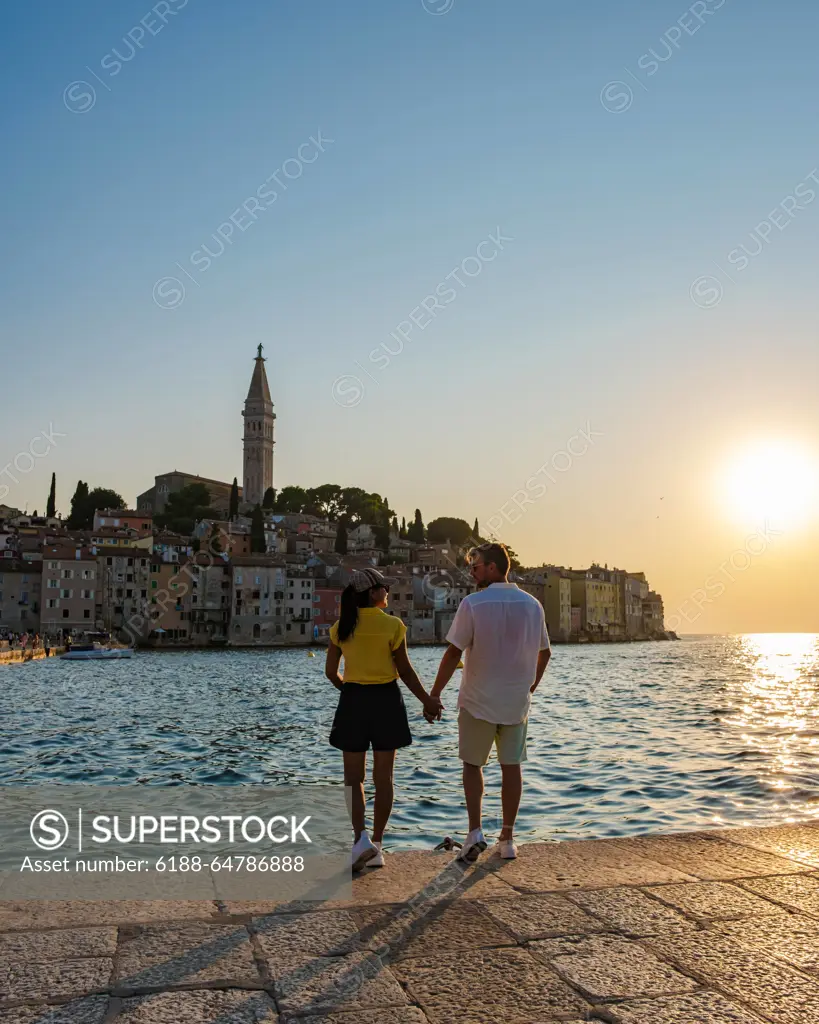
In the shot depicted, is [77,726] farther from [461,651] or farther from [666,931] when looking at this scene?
[666,931]

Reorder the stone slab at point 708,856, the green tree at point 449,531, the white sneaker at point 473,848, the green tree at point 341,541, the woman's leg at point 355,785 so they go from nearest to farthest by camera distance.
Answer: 1. the stone slab at point 708,856
2. the white sneaker at point 473,848
3. the woman's leg at point 355,785
4. the green tree at point 341,541
5. the green tree at point 449,531

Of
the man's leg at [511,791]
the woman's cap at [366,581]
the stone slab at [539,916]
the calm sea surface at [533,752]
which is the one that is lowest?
the calm sea surface at [533,752]

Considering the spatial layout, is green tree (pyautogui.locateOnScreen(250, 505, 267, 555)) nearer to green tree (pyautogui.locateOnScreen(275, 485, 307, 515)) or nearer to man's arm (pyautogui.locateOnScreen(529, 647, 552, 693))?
green tree (pyautogui.locateOnScreen(275, 485, 307, 515))

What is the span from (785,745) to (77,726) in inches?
621

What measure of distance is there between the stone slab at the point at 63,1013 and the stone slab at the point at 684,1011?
156 centimetres

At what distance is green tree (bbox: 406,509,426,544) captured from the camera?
459 ft

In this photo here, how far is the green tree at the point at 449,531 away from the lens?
14400 centimetres

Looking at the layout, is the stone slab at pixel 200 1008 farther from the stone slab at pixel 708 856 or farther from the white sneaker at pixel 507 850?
the stone slab at pixel 708 856

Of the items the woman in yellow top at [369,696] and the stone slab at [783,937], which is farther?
the woman in yellow top at [369,696]

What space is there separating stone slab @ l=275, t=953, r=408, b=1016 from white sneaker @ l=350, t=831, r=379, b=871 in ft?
4.85

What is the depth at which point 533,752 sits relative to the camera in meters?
15.7

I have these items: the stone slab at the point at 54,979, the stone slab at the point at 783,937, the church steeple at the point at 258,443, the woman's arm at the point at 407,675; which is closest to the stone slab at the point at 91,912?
the stone slab at the point at 54,979

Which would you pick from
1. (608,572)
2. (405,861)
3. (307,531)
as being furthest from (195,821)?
(608,572)

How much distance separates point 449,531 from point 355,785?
459ft
